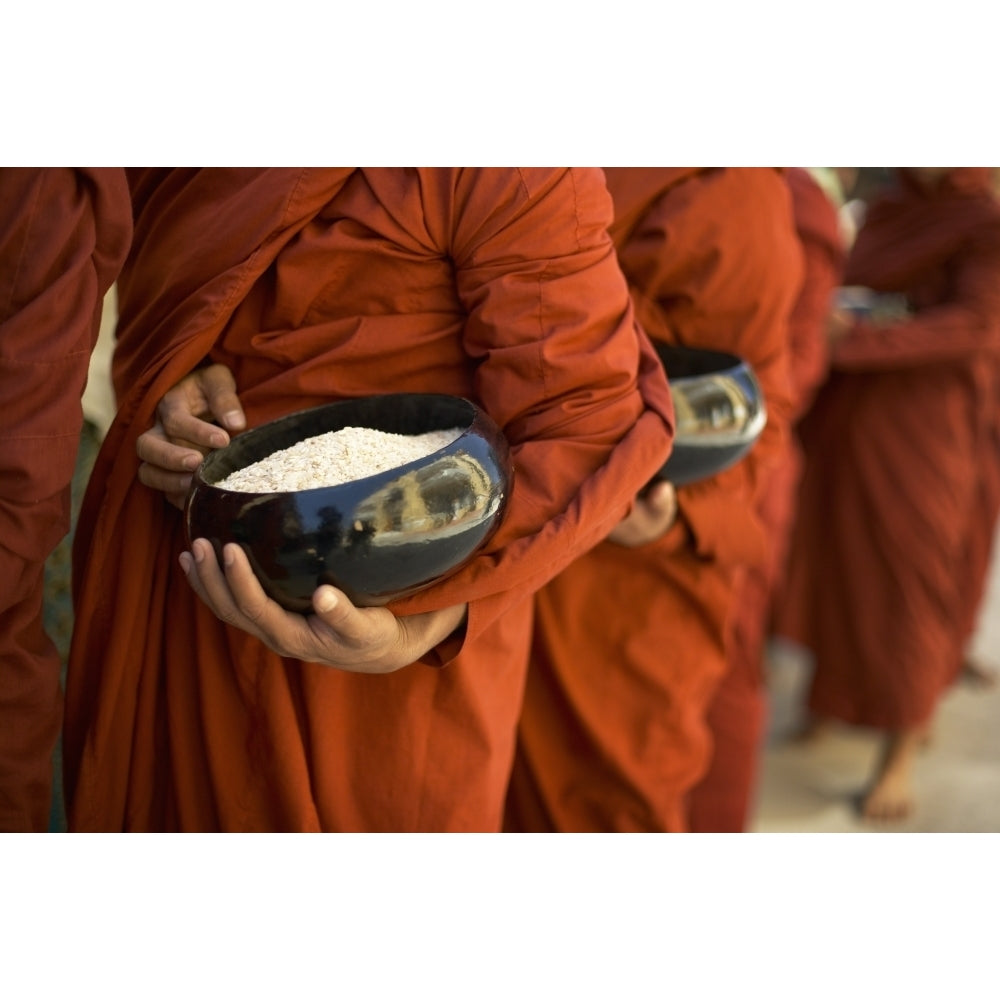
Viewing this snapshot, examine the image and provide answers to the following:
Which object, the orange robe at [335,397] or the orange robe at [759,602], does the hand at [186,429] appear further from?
the orange robe at [759,602]

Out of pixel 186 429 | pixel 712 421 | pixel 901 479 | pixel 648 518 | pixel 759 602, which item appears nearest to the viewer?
pixel 186 429

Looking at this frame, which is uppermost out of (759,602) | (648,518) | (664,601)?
(648,518)

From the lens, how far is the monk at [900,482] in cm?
257

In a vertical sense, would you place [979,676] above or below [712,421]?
below

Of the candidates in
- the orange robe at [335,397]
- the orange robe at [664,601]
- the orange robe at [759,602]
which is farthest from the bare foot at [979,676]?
the orange robe at [335,397]

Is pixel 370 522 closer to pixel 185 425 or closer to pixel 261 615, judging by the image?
pixel 261 615

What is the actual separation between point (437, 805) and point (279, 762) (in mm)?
185

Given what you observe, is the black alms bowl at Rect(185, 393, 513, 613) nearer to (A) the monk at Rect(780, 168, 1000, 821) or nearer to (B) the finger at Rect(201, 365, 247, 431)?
(B) the finger at Rect(201, 365, 247, 431)

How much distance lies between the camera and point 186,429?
104 centimetres

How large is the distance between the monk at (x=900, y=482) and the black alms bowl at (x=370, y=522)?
5.92 ft

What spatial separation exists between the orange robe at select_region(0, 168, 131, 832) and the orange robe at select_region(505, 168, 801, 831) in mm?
665

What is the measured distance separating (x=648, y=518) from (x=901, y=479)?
1519mm

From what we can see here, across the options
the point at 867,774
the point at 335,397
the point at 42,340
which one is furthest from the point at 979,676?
the point at 42,340

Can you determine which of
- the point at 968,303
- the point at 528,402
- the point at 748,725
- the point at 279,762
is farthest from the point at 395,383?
the point at 968,303
